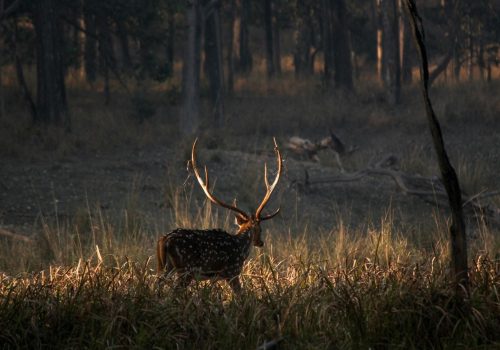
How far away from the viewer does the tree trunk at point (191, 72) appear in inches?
864

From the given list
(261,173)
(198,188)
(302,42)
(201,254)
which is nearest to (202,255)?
(201,254)

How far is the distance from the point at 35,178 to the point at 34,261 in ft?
19.5

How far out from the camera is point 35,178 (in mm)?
14320

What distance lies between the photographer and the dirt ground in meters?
12.2

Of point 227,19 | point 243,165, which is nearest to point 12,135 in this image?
point 243,165

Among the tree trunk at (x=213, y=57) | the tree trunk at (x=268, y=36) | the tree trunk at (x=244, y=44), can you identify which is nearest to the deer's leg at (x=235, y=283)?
the tree trunk at (x=213, y=57)

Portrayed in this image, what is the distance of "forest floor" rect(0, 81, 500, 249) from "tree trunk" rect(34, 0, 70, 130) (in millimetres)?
2349

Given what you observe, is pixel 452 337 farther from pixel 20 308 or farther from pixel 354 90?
pixel 354 90

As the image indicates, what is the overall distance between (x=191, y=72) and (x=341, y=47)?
600cm

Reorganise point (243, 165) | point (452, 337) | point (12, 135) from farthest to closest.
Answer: point (12, 135) < point (243, 165) < point (452, 337)

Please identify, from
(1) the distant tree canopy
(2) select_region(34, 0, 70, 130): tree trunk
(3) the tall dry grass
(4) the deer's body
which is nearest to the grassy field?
(3) the tall dry grass

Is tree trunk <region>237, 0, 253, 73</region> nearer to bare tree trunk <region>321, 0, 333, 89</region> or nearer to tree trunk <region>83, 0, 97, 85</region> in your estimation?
bare tree trunk <region>321, 0, 333, 89</region>

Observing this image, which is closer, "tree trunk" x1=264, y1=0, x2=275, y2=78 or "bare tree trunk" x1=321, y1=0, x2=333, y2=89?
"bare tree trunk" x1=321, y1=0, x2=333, y2=89

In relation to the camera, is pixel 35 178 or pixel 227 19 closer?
pixel 35 178
